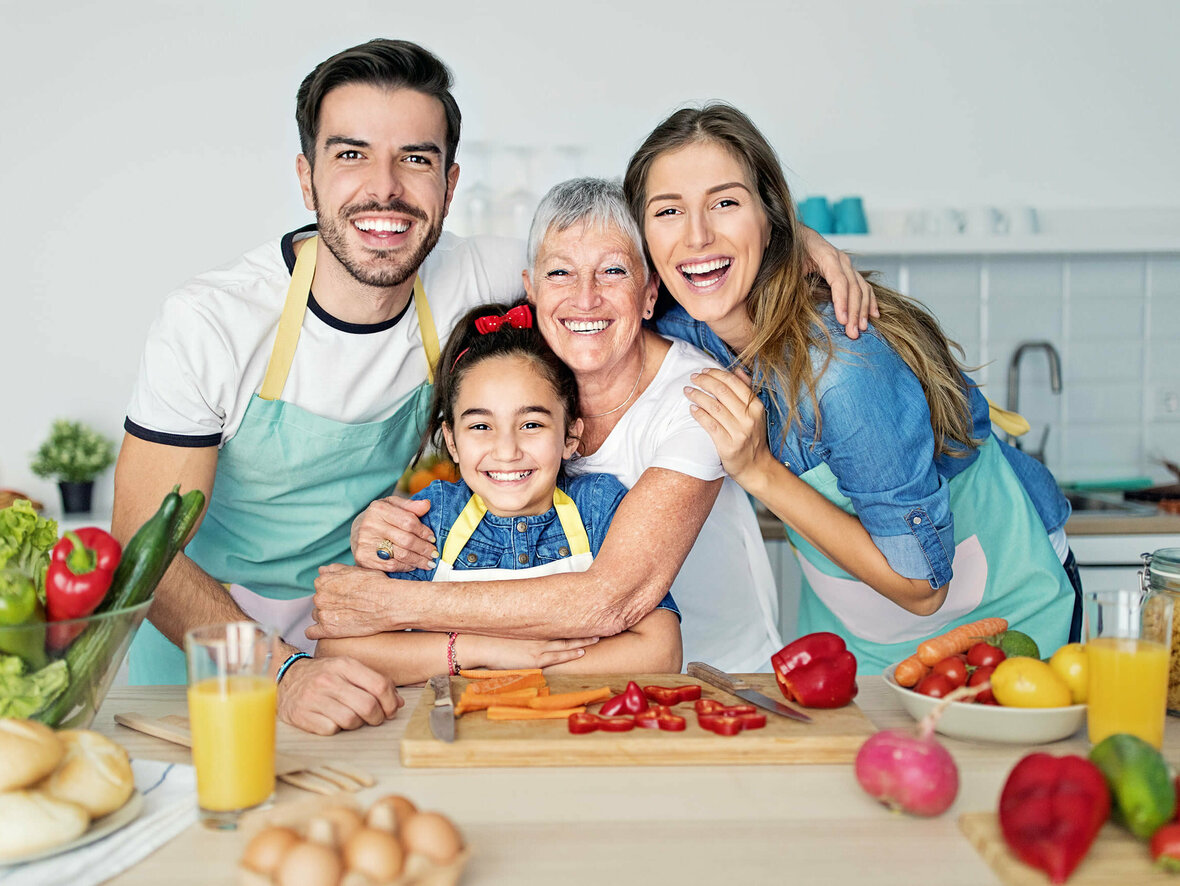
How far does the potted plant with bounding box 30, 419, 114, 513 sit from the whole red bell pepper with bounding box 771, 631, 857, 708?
9.14 feet

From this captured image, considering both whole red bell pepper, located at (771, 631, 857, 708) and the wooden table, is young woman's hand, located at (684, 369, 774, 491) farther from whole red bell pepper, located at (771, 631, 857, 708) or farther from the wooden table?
the wooden table

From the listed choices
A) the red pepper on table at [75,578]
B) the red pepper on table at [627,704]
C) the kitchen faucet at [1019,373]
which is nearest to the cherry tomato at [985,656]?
the red pepper on table at [627,704]

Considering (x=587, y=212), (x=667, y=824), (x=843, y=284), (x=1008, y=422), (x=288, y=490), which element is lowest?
(x=667, y=824)

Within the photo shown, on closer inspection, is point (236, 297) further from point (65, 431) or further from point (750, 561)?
point (65, 431)

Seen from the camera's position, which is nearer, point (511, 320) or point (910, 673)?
point (910, 673)

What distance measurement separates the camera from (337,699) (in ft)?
4.44

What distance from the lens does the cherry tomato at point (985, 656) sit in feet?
4.33

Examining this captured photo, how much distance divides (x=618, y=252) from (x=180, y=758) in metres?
1.09

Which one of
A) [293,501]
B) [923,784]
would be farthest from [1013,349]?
[923,784]

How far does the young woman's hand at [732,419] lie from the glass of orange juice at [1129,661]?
0.63 metres

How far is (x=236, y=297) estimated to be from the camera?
6.26 feet

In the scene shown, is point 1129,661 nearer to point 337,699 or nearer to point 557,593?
point 557,593

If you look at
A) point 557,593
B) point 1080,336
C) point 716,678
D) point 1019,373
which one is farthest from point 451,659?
point 1080,336

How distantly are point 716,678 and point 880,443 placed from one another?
54cm
